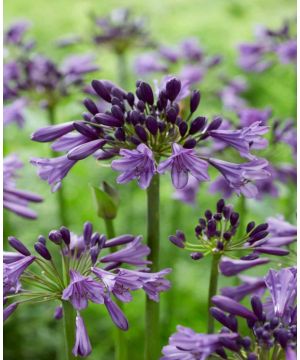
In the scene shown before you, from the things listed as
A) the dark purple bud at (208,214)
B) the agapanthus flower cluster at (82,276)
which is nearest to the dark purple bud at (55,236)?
the agapanthus flower cluster at (82,276)

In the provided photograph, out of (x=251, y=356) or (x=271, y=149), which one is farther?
(x=271, y=149)

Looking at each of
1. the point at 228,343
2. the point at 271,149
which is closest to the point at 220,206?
the point at 228,343

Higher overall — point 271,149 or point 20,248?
point 271,149

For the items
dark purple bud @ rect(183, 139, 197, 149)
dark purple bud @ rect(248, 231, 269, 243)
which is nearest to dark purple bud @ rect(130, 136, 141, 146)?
dark purple bud @ rect(183, 139, 197, 149)

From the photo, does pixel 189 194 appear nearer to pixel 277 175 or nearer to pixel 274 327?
pixel 277 175

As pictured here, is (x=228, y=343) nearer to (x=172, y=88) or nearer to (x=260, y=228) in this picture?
(x=260, y=228)

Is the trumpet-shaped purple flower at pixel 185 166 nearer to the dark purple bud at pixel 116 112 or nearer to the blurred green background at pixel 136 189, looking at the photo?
the dark purple bud at pixel 116 112

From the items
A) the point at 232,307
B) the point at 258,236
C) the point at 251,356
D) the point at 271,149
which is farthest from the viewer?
the point at 271,149
